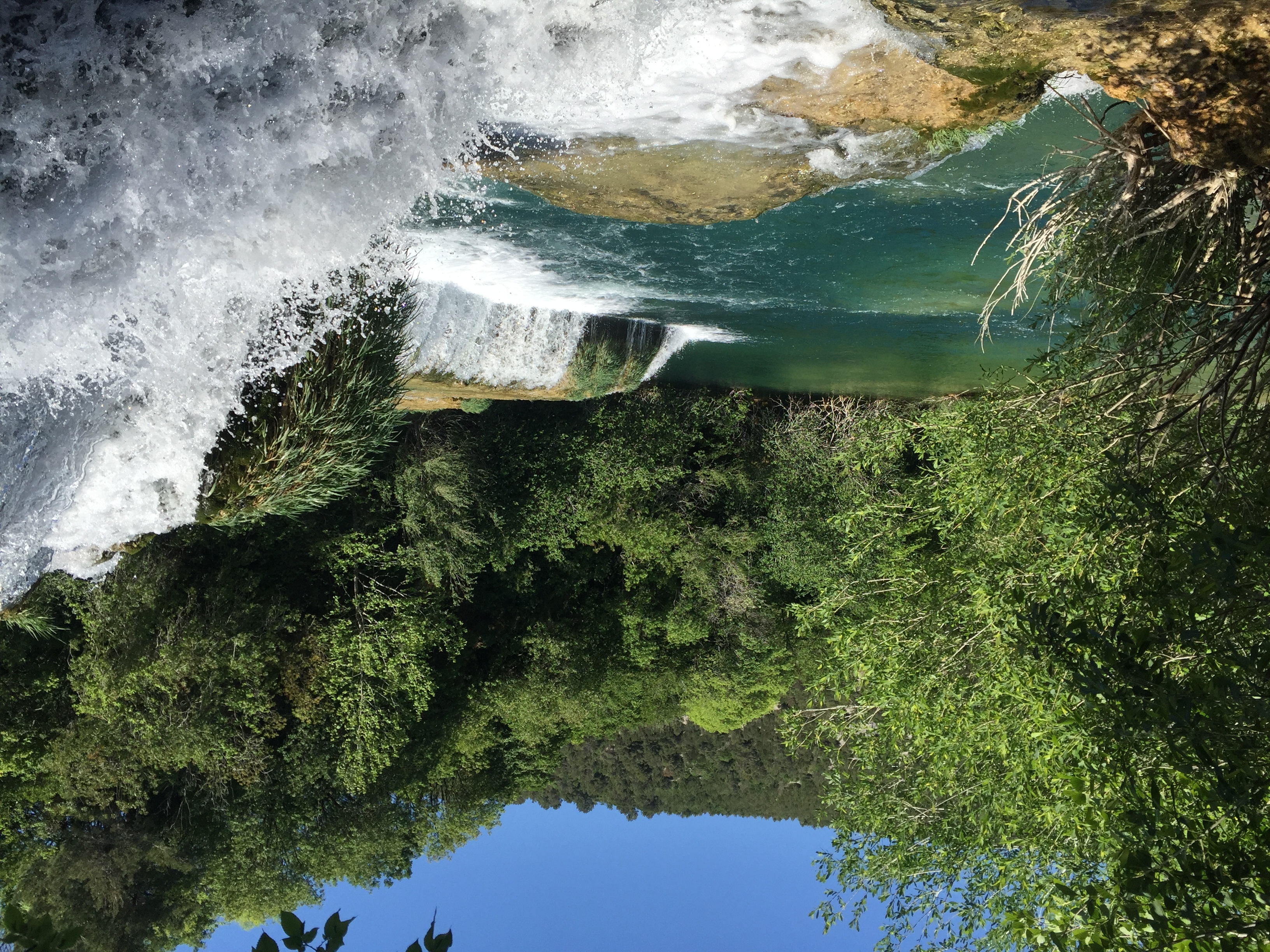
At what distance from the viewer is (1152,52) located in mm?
3969

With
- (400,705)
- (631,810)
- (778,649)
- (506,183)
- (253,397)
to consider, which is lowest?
(631,810)

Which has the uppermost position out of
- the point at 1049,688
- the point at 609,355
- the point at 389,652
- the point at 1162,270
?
the point at 1162,270

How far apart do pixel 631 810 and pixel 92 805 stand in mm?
13789

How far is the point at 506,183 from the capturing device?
20.5 ft

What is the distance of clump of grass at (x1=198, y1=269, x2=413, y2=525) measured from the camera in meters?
6.26

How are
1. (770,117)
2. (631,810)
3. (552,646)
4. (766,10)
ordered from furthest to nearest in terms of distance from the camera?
1. (631,810)
2. (552,646)
3. (770,117)
4. (766,10)

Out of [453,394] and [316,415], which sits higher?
[316,415]

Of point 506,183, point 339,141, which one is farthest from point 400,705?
point 339,141

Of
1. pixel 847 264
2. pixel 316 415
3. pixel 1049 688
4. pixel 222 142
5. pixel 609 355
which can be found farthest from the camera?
pixel 609 355

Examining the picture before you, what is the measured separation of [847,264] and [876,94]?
330 centimetres

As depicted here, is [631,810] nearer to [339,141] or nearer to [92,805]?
[92,805]

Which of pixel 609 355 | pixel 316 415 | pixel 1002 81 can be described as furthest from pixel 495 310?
pixel 1002 81

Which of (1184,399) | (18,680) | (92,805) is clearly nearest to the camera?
(1184,399)

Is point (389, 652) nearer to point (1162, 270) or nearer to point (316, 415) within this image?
point (316, 415)
